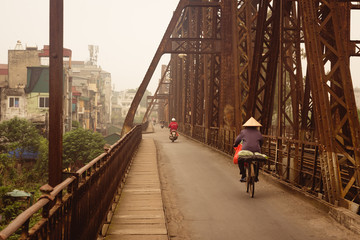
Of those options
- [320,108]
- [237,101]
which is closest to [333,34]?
[320,108]

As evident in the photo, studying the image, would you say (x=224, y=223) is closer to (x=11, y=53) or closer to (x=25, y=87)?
(x=25, y=87)

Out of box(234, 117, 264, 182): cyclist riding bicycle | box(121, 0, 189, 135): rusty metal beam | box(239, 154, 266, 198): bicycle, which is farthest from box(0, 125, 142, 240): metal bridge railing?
box(121, 0, 189, 135): rusty metal beam

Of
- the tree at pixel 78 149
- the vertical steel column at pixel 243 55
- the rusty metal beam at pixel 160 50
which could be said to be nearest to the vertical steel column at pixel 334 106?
the vertical steel column at pixel 243 55

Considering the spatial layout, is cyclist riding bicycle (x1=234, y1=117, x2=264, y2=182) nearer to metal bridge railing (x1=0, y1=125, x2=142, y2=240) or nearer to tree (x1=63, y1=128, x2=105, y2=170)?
metal bridge railing (x1=0, y1=125, x2=142, y2=240)

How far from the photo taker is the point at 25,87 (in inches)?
2012

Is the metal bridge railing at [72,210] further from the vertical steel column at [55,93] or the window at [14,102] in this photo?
the window at [14,102]

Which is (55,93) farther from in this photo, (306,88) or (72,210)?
(306,88)

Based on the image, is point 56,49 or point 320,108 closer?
point 56,49

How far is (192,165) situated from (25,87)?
42.6 meters

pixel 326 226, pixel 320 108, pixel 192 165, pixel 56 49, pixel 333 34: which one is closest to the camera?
pixel 56 49

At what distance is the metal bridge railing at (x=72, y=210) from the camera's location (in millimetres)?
2436

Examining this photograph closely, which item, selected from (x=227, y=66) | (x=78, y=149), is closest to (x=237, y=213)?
(x=227, y=66)

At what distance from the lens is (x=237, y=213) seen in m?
6.97

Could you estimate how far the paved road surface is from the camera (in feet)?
18.8
